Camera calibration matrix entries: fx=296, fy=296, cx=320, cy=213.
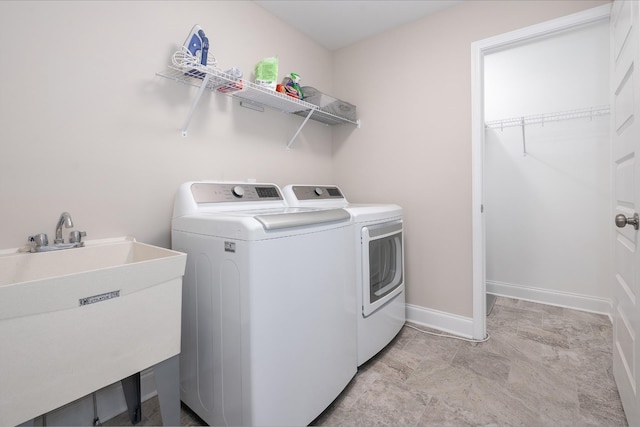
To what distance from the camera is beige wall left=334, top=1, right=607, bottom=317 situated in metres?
2.04

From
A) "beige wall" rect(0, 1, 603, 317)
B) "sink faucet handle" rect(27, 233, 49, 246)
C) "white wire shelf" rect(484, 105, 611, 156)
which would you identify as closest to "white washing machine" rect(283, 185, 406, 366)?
"beige wall" rect(0, 1, 603, 317)

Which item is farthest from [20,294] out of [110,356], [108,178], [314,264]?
[314,264]

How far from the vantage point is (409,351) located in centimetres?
Answer: 191

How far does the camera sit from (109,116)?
133 centimetres

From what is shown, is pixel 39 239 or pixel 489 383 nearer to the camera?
pixel 39 239

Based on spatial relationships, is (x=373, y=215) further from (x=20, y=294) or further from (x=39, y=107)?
(x=39, y=107)

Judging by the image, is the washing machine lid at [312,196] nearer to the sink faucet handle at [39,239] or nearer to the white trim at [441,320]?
the white trim at [441,320]

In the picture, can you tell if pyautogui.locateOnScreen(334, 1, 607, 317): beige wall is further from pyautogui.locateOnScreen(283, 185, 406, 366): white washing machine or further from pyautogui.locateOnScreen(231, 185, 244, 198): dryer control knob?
pyautogui.locateOnScreen(231, 185, 244, 198): dryer control knob

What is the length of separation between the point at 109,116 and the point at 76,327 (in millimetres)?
963

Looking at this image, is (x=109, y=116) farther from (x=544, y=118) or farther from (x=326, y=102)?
(x=544, y=118)

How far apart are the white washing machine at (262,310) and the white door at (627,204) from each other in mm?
1116

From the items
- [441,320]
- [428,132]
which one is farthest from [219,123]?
[441,320]

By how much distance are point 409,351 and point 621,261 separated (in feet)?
3.91

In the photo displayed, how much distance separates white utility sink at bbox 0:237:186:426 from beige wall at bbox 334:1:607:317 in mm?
1795
